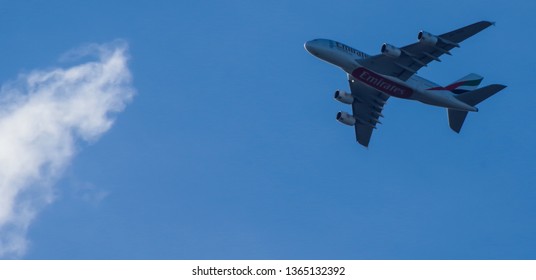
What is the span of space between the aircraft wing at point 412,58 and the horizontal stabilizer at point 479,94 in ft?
15.8

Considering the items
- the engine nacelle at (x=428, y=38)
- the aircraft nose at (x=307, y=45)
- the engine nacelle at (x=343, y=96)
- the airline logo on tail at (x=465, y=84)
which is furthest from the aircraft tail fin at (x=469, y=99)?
the aircraft nose at (x=307, y=45)

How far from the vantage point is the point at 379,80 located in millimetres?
87000

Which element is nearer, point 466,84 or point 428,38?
point 428,38

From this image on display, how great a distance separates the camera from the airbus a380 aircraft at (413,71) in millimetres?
83562

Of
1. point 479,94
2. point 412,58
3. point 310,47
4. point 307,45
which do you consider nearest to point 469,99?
point 479,94

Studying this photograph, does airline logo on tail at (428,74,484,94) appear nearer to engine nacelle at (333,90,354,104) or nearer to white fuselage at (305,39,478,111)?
white fuselage at (305,39,478,111)

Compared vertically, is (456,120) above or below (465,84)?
below

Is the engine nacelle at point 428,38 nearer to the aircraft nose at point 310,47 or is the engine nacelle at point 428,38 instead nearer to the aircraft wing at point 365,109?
the aircraft nose at point 310,47

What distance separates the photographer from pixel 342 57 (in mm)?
85000

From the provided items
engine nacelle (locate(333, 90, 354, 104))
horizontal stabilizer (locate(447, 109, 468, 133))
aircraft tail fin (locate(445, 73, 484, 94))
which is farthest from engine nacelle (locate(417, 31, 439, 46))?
engine nacelle (locate(333, 90, 354, 104))

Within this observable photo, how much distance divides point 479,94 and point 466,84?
15.9 ft

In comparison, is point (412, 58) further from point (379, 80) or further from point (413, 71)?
point (379, 80)
